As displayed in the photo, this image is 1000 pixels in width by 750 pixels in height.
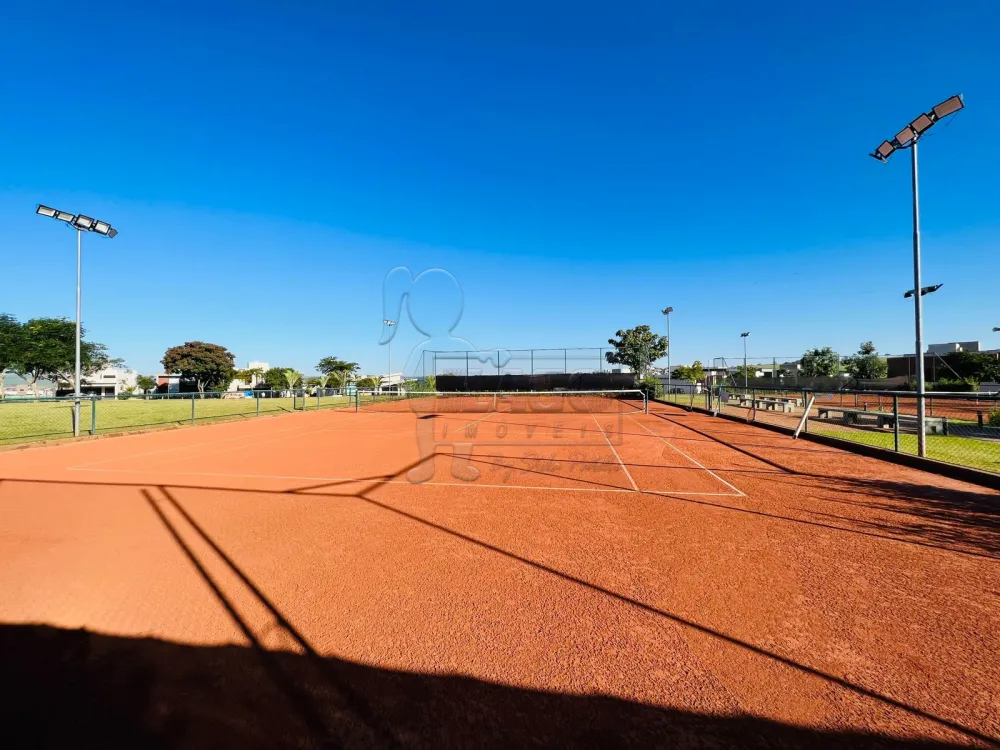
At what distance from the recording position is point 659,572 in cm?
439

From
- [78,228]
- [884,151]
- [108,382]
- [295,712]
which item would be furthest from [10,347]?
[884,151]

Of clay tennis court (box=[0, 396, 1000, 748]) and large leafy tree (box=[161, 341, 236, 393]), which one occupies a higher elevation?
large leafy tree (box=[161, 341, 236, 393])

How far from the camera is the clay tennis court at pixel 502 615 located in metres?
2.49

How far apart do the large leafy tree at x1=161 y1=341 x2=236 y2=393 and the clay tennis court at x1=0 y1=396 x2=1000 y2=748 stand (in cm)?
7517

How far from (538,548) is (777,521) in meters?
3.64

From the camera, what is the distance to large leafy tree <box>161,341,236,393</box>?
69.8 m

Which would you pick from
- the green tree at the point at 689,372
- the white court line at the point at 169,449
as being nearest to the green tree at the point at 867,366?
the green tree at the point at 689,372

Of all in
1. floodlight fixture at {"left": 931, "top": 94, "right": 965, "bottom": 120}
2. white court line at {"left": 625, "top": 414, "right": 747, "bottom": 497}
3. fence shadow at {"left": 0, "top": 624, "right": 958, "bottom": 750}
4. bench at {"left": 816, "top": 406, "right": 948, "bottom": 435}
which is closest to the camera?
fence shadow at {"left": 0, "top": 624, "right": 958, "bottom": 750}

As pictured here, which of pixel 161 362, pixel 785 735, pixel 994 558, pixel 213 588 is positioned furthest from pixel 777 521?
pixel 161 362

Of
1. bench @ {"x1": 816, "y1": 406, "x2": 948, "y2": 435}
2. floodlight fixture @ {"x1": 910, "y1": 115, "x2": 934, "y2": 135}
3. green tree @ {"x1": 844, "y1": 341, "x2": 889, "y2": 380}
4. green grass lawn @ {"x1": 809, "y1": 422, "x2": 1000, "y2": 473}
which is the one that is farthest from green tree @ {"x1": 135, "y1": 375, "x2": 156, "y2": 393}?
green tree @ {"x1": 844, "y1": 341, "x2": 889, "y2": 380}

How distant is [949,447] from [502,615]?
1486 centimetres

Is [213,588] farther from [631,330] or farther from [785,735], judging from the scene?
[631,330]

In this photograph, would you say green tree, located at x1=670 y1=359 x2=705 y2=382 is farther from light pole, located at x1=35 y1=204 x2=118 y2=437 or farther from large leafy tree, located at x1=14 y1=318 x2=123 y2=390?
large leafy tree, located at x1=14 y1=318 x2=123 y2=390

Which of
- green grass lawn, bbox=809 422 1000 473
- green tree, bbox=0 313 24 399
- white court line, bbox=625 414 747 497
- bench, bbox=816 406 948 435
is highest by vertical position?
green tree, bbox=0 313 24 399
